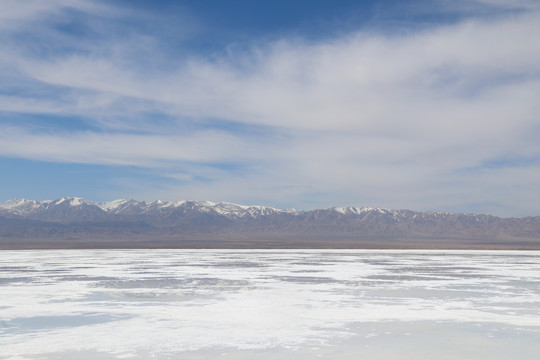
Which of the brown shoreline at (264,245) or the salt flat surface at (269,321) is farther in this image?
the brown shoreline at (264,245)

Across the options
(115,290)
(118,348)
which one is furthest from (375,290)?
(118,348)

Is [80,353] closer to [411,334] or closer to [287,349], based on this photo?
[287,349]

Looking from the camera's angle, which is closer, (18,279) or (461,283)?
(461,283)

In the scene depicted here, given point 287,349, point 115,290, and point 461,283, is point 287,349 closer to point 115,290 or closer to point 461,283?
point 115,290

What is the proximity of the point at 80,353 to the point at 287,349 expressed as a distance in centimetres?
339

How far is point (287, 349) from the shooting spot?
9.10m

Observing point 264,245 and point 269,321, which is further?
point 264,245

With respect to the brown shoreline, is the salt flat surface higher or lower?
lower

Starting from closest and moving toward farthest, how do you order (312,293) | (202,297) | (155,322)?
(155,322)
(202,297)
(312,293)

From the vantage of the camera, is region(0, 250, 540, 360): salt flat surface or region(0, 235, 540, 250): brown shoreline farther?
region(0, 235, 540, 250): brown shoreline

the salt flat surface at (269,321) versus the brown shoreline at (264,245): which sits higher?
the brown shoreline at (264,245)

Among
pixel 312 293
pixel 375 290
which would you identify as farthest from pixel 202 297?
pixel 375 290

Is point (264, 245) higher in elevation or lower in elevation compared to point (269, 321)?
higher

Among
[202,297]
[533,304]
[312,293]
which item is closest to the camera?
[533,304]
